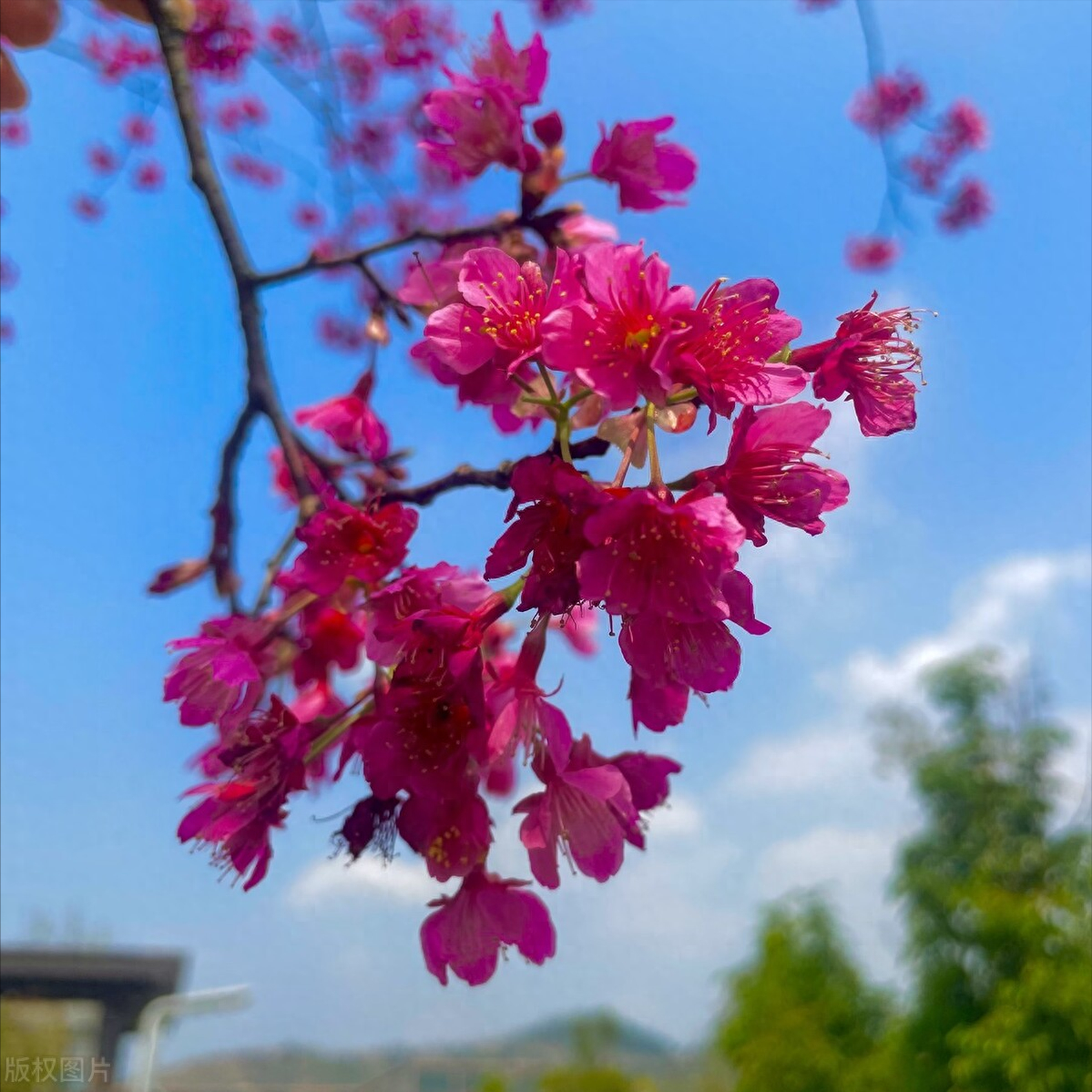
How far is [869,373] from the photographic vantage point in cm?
67

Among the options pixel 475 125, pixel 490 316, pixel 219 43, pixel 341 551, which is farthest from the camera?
pixel 219 43

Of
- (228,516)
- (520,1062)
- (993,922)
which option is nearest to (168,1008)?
(228,516)

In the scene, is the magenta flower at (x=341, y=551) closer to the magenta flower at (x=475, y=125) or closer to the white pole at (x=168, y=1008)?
the magenta flower at (x=475, y=125)

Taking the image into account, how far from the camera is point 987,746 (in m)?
8.04

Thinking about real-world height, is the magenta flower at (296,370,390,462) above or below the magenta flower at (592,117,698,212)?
below

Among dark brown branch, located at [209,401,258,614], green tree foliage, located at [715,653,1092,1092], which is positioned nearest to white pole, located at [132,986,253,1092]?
dark brown branch, located at [209,401,258,614]

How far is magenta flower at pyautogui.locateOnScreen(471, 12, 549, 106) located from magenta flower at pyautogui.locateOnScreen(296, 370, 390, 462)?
37 cm

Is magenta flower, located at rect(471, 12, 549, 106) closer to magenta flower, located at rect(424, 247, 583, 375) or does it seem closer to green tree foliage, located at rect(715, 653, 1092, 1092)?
magenta flower, located at rect(424, 247, 583, 375)

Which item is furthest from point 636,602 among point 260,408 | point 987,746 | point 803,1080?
point 987,746

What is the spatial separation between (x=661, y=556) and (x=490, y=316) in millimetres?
240

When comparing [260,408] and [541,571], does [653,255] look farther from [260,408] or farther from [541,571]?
[260,408]

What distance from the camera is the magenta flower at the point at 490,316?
0.65 m

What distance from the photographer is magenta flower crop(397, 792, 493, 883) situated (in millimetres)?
679

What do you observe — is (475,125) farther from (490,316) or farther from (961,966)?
(961,966)
